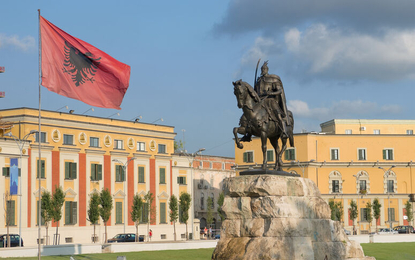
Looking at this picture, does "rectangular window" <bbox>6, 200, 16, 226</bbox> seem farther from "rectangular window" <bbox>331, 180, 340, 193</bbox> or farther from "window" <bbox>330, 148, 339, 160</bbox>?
"window" <bbox>330, 148, 339, 160</bbox>

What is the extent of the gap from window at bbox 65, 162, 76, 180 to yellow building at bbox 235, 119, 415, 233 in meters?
34.6

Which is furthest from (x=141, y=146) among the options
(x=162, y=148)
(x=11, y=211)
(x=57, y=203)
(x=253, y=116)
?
(x=253, y=116)

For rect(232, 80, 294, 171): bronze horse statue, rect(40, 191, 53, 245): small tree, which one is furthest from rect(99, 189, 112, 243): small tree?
rect(232, 80, 294, 171): bronze horse statue

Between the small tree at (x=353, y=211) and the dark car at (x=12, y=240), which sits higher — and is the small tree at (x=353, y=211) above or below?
above

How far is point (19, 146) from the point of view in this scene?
6900 centimetres

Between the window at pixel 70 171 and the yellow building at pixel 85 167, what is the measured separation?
0.11 meters

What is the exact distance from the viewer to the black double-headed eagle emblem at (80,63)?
25391 millimetres

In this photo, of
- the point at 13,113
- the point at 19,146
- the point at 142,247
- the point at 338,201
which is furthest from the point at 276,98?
the point at 338,201

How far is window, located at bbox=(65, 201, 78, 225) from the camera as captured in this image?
76.1m

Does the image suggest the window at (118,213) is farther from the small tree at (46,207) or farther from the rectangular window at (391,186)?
the rectangular window at (391,186)

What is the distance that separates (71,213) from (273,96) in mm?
54239

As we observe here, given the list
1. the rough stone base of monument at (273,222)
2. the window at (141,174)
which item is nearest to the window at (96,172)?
the window at (141,174)

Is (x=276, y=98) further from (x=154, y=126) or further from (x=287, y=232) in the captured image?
(x=154, y=126)

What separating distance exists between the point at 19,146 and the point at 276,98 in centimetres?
4765
